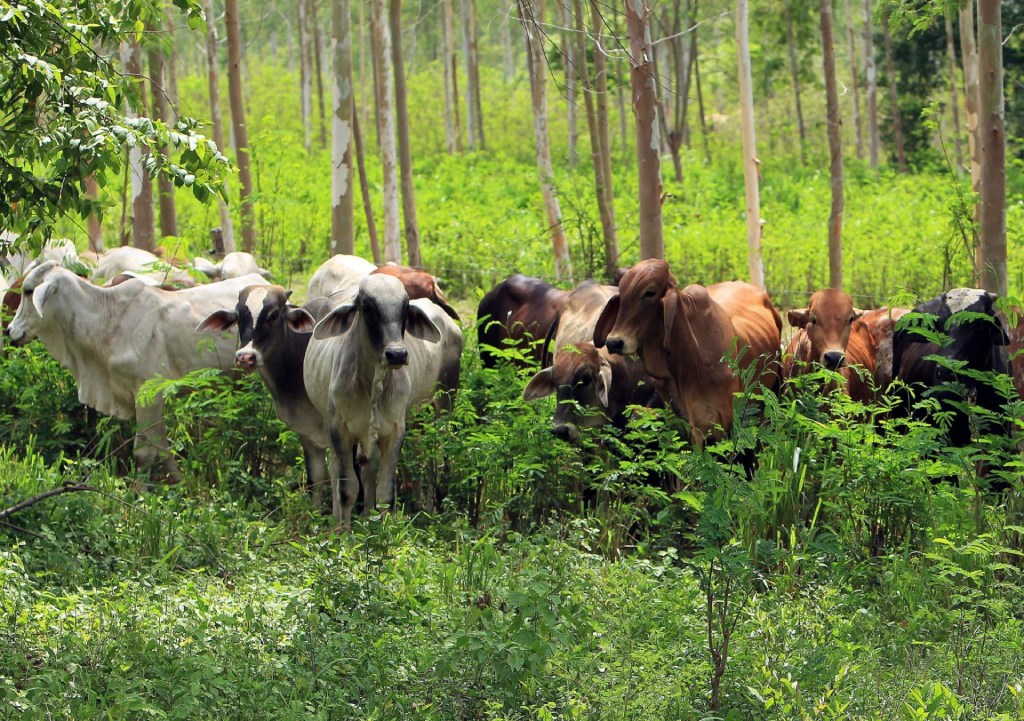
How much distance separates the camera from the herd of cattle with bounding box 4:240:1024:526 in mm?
7645

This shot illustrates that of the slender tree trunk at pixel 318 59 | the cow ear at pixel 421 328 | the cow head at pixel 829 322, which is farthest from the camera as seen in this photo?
the slender tree trunk at pixel 318 59

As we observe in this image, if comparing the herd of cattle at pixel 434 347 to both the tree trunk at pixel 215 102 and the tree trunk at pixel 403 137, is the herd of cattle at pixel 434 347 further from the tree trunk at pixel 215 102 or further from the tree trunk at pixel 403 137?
the tree trunk at pixel 215 102

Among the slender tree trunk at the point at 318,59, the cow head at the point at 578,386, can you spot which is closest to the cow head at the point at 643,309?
the cow head at the point at 578,386

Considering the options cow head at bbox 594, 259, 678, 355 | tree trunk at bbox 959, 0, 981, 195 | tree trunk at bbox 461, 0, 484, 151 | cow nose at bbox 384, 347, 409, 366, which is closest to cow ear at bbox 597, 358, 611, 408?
cow head at bbox 594, 259, 678, 355

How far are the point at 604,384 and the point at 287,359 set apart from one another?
2.20 meters

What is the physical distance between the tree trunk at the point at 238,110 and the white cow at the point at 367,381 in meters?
6.04

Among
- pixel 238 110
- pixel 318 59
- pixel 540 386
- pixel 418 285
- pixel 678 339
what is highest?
pixel 318 59

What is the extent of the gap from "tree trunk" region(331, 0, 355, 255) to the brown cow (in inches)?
267

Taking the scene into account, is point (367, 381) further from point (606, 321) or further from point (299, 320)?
point (606, 321)

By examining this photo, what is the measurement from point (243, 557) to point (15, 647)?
172 cm

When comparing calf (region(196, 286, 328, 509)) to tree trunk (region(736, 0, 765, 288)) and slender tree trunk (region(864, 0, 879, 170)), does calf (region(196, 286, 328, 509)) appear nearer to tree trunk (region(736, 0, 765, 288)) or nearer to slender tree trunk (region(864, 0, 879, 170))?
tree trunk (region(736, 0, 765, 288))

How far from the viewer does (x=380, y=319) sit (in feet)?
24.5

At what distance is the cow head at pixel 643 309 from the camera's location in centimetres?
752

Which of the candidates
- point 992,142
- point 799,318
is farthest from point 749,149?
point 992,142
